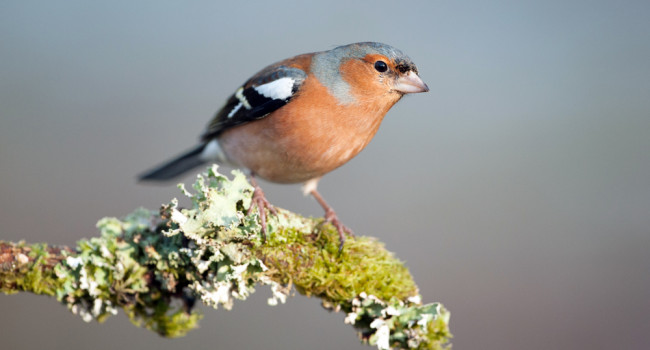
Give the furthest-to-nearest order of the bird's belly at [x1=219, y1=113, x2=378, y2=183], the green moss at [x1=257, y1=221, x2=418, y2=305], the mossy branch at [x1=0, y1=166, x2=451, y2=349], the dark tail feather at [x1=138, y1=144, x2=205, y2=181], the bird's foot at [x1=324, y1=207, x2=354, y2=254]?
the dark tail feather at [x1=138, y1=144, x2=205, y2=181]
the bird's belly at [x1=219, y1=113, x2=378, y2=183]
the bird's foot at [x1=324, y1=207, x2=354, y2=254]
the green moss at [x1=257, y1=221, x2=418, y2=305]
the mossy branch at [x1=0, y1=166, x2=451, y2=349]

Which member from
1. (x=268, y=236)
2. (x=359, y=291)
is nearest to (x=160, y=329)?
(x=268, y=236)

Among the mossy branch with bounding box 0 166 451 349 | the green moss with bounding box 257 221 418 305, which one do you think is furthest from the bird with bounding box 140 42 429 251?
the mossy branch with bounding box 0 166 451 349

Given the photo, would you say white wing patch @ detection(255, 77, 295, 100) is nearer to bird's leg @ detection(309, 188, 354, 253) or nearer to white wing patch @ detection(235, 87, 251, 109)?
white wing patch @ detection(235, 87, 251, 109)

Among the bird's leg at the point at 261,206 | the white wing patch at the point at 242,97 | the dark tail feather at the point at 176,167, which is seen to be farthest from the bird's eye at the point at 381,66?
the dark tail feather at the point at 176,167

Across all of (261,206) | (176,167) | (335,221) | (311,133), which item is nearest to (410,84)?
(311,133)

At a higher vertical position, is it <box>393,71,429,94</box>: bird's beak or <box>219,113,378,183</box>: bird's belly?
<box>393,71,429,94</box>: bird's beak

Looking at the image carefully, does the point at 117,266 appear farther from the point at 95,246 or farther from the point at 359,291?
the point at 359,291

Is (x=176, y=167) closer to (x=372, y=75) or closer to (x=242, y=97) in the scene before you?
(x=242, y=97)
